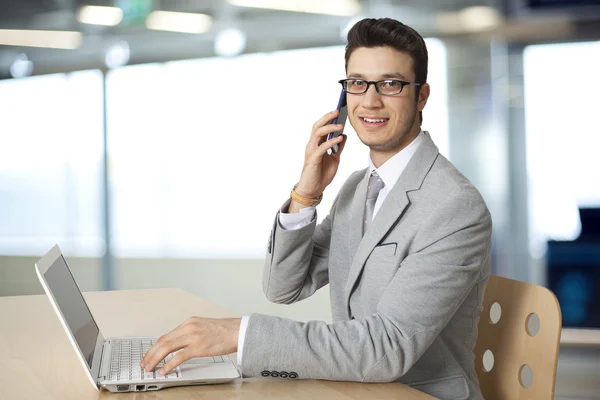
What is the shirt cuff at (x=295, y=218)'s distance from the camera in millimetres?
1820

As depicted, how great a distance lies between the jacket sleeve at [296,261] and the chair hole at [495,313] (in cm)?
45

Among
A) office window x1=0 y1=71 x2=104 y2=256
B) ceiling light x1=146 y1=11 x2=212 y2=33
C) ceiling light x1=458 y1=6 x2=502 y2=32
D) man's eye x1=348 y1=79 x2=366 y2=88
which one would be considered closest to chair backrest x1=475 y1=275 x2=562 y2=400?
man's eye x1=348 y1=79 x2=366 y2=88

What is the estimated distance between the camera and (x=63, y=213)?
5.54m

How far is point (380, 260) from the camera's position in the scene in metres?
1.58

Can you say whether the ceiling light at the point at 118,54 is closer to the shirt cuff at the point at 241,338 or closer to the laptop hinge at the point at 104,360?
the laptop hinge at the point at 104,360

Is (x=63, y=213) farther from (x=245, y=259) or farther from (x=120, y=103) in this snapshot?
(x=245, y=259)

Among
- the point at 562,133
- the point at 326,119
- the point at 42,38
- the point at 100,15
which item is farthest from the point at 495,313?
the point at 42,38

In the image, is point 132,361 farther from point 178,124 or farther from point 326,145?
point 178,124

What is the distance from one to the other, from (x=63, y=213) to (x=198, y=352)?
4490mm

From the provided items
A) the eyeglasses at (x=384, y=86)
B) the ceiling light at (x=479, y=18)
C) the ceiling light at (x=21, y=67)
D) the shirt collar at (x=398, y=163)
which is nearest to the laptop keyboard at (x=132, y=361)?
the shirt collar at (x=398, y=163)

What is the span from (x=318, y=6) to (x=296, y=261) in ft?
12.0

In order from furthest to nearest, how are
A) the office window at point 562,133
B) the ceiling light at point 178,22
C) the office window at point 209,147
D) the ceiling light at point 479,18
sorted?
the ceiling light at point 178,22 → the office window at point 209,147 → the ceiling light at point 479,18 → the office window at point 562,133

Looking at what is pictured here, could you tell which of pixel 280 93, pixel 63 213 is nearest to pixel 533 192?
pixel 280 93

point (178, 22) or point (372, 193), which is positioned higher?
point (178, 22)
